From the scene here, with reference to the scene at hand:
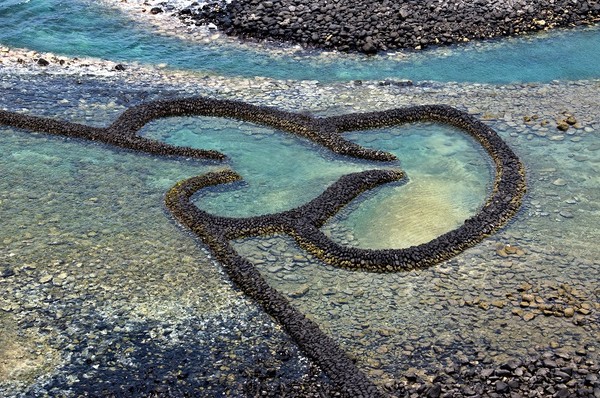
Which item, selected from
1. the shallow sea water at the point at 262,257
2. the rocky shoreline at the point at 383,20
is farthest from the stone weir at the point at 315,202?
the rocky shoreline at the point at 383,20

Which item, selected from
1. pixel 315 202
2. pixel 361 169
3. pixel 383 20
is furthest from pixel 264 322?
pixel 383 20

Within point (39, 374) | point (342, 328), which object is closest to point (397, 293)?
point (342, 328)

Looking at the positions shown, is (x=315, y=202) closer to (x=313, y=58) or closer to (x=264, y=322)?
(x=264, y=322)

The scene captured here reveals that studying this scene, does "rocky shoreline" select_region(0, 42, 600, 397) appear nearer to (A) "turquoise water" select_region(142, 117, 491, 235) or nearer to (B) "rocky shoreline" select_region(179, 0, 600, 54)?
(A) "turquoise water" select_region(142, 117, 491, 235)

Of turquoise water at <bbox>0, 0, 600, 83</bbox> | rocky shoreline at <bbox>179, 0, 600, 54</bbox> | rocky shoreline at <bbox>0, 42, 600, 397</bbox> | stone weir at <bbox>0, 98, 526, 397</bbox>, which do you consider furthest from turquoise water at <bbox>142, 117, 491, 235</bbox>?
rocky shoreline at <bbox>179, 0, 600, 54</bbox>

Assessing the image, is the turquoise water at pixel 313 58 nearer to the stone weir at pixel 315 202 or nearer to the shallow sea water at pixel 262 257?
the shallow sea water at pixel 262 257

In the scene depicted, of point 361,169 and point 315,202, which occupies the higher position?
point 361,169
